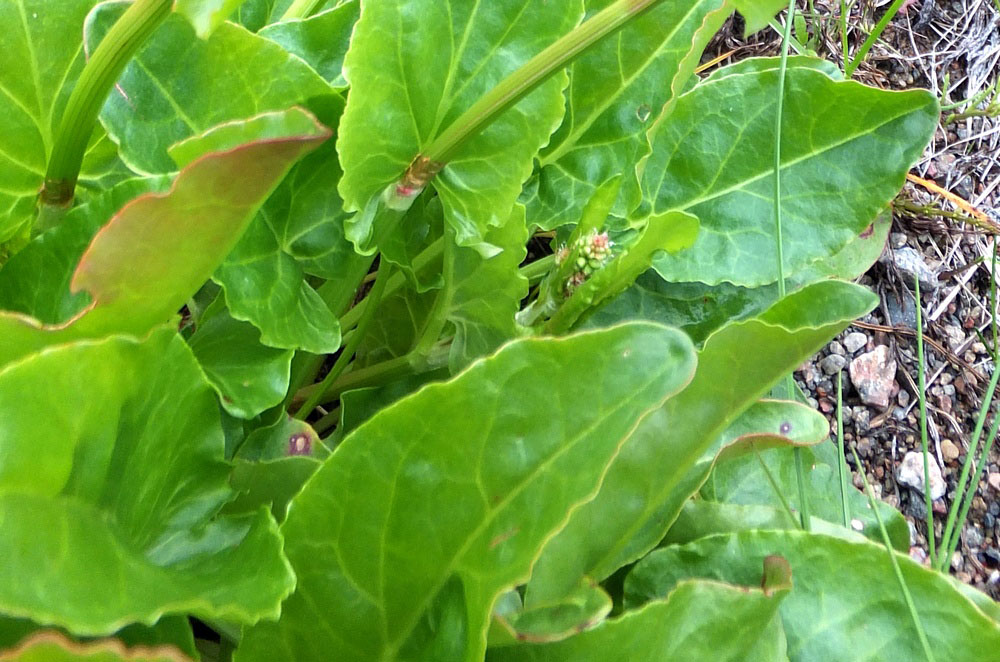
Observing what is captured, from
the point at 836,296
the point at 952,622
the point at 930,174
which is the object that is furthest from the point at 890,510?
the point at 930,174

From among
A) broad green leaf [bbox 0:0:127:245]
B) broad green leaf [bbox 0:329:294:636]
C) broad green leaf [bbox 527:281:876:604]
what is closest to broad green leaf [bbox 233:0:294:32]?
broad green leaf [bbox 0:0:127:245]

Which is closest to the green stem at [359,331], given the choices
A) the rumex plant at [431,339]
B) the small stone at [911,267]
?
the rumex plant at [431,339]

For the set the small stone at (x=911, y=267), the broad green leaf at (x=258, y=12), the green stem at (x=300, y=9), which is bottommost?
the small stone at (x=911, y=267)

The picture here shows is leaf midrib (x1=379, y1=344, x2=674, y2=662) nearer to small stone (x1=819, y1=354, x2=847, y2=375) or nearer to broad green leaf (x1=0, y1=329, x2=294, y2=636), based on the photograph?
broad green leaf (x1=0, y1=329, x2=294, y2=636)

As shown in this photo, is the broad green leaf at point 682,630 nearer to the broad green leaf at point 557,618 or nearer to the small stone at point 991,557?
the broad green leaf at point 557,618

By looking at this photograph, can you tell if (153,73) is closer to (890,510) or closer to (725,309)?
(725,309)

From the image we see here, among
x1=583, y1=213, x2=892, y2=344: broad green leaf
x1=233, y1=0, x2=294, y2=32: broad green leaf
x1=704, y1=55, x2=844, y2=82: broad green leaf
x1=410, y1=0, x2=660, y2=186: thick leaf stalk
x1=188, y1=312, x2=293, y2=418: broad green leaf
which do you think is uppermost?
x1=410, y1=0, x2=660, y2=186: thick leaf stalk

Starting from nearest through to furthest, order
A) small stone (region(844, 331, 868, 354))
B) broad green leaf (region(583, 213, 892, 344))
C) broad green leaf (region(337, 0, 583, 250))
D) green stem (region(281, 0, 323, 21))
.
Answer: broad green leaf (region(337, 0, 583, 250))
green stem (region(281, 0, 323, 21))
broad green leaf (region(583, 213, 892, 344))
small stone (region(844, 331, 868, 354))
